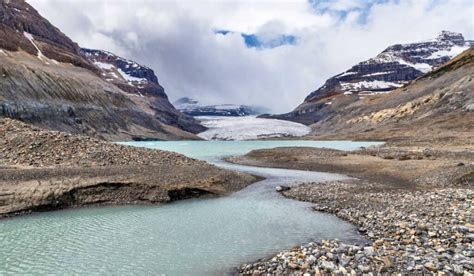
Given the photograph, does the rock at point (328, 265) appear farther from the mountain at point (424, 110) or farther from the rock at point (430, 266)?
the mountain at point (424, 110)

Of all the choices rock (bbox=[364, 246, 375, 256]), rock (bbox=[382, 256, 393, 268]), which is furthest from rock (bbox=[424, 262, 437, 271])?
rock (bbox=[364, 246, 375, 256])

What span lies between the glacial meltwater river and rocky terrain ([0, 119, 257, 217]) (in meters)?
1.27

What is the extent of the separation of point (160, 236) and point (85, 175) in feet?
35.3

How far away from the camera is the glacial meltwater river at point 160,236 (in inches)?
521

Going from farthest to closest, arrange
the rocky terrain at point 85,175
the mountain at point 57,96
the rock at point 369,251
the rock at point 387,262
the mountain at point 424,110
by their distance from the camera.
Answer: the mountain at point 57,96
the mountain at point 424,110
the rocky terrain at point 85,175
the rock at point 369,251
the rock at point 387,262

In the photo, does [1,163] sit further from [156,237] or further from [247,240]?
[247,240]

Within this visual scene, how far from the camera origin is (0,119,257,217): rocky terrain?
21922mm

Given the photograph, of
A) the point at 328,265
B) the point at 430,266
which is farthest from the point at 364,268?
the point at 430,266

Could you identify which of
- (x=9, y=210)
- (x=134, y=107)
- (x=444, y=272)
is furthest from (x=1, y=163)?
(x=134, y=107)

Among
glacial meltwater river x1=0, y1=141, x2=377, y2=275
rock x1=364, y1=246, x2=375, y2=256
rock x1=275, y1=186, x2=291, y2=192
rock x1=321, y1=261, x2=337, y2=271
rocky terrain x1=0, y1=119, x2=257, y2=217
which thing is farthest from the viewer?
rock x1=275, y1=186, x2=291, y2=192

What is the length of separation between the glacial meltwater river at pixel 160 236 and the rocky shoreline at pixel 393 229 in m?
1.39

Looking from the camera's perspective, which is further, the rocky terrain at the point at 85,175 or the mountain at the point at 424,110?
the mountain at the point at 424,110

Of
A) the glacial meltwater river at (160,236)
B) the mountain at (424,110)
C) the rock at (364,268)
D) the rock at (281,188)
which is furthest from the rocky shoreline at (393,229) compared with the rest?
the mountain at (424,110)

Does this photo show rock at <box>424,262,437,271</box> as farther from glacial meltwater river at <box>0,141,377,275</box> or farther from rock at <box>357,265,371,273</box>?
glacial meltwater river at <box>0,141,377,275</box>
